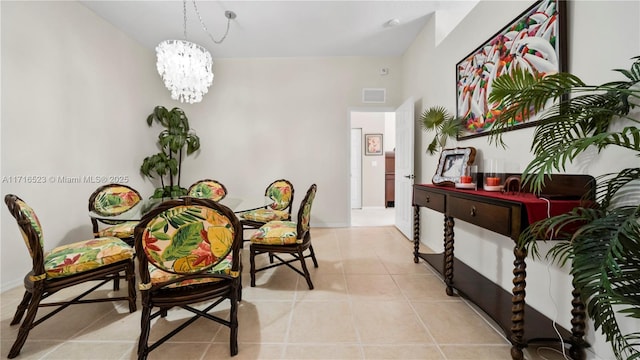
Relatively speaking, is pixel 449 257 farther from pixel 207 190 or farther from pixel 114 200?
pixel 114 200

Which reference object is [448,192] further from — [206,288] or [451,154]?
[206,288]

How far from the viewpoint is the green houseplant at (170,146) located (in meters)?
3.89

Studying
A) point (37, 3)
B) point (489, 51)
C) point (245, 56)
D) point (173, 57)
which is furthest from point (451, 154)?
point (37, 3)

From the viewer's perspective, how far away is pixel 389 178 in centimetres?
676

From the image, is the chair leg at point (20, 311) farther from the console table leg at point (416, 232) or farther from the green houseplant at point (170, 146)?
the console table leg at point (416, 232)

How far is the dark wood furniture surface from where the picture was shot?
6.69 meters

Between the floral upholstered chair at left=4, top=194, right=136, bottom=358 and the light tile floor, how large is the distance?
195 millimetres

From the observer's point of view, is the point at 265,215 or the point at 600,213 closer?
the point at 600,213

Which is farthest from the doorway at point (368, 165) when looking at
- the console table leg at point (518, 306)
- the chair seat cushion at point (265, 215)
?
the console table leg at point (518, 306)

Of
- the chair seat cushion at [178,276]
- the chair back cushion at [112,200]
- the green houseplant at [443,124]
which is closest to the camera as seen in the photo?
the chair seat cushion at [178,276]

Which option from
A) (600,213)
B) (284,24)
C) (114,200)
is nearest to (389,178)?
(284,24)

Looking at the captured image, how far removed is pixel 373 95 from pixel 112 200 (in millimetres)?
4041

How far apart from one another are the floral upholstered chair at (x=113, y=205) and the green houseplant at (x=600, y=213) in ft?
9.63

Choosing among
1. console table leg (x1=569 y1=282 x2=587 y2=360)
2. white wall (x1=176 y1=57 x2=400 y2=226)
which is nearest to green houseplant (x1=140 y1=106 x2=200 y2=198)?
white wall (x1=176 y1=57 x2=400 y2=226)
